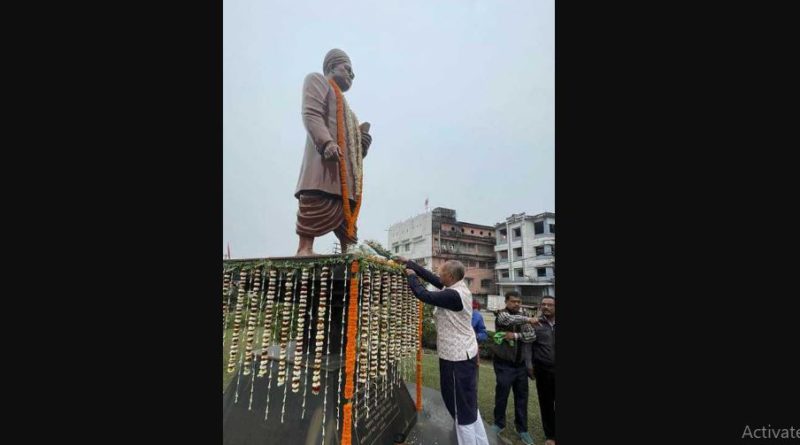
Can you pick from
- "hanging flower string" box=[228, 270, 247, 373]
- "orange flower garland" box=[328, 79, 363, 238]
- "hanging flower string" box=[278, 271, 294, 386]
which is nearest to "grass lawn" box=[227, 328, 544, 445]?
"hanging flower string" box=[228, 270, 247, 373]

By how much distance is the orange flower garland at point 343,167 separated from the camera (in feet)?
12.1

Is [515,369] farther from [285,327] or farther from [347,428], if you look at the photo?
[285,327]

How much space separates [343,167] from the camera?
3648mm

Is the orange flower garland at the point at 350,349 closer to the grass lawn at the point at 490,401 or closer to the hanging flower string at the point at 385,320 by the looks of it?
the hanging flower string at the point at 385,320

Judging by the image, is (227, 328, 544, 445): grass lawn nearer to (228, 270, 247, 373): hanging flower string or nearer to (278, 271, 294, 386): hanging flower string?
(228, 270, 247, 373): hanging flower string

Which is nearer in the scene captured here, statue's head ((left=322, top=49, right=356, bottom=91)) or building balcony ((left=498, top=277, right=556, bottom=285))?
statue's head ((left=322, top=49, right=356, bottom=91))

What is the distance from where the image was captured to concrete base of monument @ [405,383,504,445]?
3.54 metres

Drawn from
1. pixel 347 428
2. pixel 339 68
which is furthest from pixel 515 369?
pixel 339 68

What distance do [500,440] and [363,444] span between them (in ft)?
6.42

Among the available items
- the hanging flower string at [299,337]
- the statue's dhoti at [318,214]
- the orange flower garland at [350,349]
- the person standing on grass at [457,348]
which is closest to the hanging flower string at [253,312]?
the hanging flower string at [299,337]

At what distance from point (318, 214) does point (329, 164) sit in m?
0.66

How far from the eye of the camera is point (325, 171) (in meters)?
3.65
